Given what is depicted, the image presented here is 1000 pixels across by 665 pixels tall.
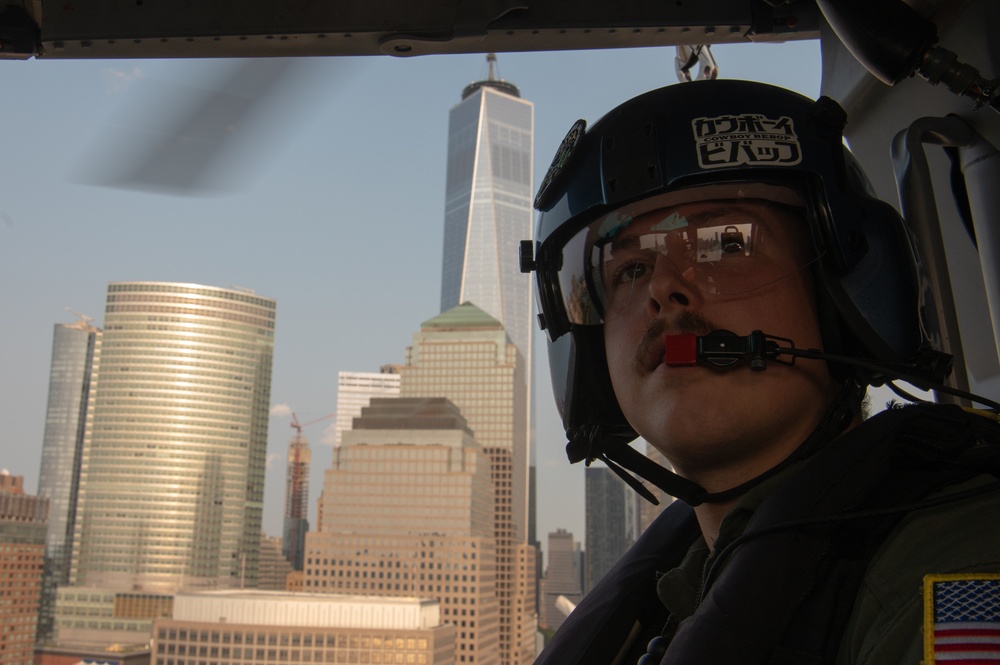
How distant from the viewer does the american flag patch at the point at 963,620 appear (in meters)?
0.53

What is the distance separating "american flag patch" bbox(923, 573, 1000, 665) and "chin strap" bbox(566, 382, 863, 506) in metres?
0.30

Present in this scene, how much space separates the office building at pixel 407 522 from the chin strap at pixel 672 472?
53136 mm

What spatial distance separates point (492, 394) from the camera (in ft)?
229

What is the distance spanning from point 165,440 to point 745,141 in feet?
251

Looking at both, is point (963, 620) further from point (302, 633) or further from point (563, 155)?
point (302, 633)

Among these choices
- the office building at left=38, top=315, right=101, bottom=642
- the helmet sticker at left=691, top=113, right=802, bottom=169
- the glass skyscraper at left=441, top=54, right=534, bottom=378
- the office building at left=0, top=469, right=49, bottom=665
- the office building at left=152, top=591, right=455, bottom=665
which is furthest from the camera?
the glass skyscraper at left=441, top=54, right=534, bottom=378

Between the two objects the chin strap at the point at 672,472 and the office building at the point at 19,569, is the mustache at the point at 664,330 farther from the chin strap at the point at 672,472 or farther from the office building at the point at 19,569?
the office building at the point at 19,569

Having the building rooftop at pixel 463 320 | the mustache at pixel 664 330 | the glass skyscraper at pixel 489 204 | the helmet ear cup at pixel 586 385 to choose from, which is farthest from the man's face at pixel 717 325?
the glass skyscraper at pixel 489 204

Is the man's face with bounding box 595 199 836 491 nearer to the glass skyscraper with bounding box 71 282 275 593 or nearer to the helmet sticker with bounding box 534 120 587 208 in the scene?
the helmet sticker with bounding box 534 120 587 208

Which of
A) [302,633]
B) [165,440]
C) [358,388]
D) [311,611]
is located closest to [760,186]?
[311,611]

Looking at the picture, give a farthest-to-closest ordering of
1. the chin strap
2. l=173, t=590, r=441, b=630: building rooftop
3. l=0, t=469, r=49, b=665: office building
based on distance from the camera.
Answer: l=0, t=469, r=49, b=665: office building < l=173, t=590, r=441, b=630: building rooftop < the chin strap

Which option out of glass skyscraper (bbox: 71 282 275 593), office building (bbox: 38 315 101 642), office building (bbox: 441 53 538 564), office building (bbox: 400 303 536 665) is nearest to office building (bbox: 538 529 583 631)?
office building (bbox: 400 303 536 665)

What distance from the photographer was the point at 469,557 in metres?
55.0

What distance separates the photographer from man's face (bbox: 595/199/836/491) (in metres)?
0.88
